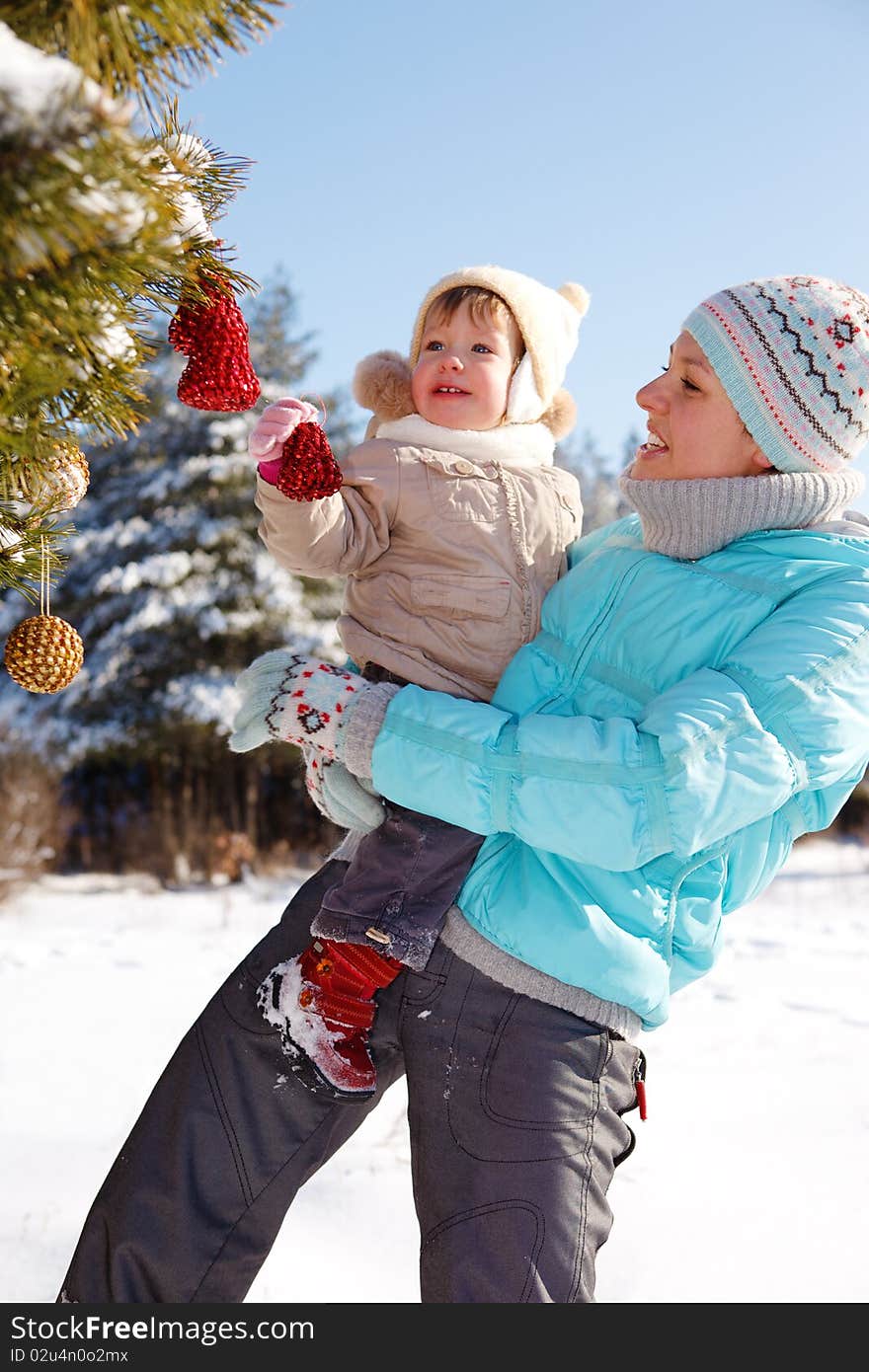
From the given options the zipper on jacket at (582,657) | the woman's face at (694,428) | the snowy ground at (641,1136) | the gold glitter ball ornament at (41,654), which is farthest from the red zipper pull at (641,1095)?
the snowy ground at (641,1136)

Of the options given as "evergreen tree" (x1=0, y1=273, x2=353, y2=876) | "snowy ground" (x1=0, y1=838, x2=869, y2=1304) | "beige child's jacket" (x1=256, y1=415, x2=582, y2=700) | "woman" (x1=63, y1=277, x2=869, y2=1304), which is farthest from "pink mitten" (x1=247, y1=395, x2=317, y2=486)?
"evergreen tree" (x1=0, y1=273, x2=353, y2=876)

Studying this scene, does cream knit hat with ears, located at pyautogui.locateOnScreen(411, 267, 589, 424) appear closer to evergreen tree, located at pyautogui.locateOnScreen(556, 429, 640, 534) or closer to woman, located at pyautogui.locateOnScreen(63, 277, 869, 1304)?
woman, located at pyautogui.locateOnScreen(63, 277, 869, 1304)

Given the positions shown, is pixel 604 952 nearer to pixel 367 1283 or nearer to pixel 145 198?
pixel 145 198

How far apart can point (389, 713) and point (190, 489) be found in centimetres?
1166

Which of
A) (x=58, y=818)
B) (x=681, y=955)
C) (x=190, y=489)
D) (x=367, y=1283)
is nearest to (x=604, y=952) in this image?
(x=681, y=955)

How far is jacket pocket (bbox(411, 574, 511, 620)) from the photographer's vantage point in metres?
1.98

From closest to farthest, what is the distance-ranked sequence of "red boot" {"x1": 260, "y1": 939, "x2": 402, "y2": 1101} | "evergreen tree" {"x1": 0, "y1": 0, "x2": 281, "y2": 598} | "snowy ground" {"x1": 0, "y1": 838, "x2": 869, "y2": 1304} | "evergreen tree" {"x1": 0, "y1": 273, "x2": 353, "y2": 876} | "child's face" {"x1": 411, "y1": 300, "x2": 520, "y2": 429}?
"evergreen tree" {"x1": 0, "y1": 0, "x2": 281, "y2": 598}
"red boot" {"x1": 260, "y1": 939, "x2": 402, "y2": 1101}
"child's face" {"x1": 411, "y1": 300, "x2": 520, "y2": 429}
"snowy ground" {"x1": 0, "y1": 838, "x2": 869, "y2": 1304}
"evergreen tree" {"x1": 0, "y1": 273, "x2": 353, "y2": 876}

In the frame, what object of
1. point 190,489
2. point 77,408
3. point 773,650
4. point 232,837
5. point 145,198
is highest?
point 190,489

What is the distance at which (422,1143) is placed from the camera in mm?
1735

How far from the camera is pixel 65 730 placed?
501 inches

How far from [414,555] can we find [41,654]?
72cm

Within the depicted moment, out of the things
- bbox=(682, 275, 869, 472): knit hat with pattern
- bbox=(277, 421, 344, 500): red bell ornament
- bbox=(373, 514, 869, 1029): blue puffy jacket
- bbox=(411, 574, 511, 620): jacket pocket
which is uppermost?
bbox=(682, 275, 869, 472): knit hat with pattern

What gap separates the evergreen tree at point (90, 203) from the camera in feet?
2.77

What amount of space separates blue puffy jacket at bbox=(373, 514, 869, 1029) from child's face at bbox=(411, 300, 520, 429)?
0.45 metres
